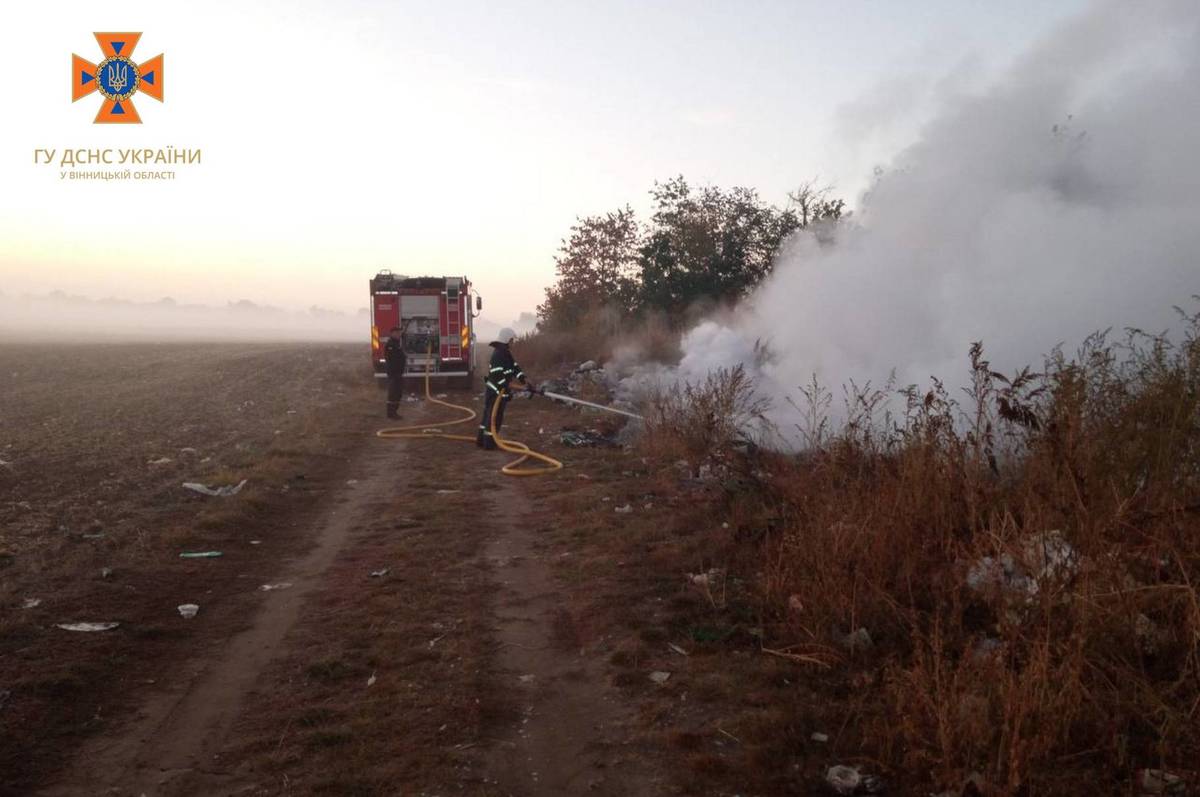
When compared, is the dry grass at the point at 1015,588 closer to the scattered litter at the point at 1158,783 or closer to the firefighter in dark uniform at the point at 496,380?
the scattered litter at the point at 1158,783

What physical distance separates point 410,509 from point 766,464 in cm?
372

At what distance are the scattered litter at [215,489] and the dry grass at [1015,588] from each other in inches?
221

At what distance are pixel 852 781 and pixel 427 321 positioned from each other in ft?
54.3

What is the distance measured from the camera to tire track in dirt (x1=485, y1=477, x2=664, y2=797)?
322 centimetres

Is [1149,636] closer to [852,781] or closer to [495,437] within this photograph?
[852,781]

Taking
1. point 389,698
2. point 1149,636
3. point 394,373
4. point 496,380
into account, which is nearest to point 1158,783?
point 1149,636

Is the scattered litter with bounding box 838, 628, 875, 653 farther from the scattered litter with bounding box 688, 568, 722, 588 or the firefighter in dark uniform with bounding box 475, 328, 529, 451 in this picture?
the firefighter in dark uniform with bounding box 475, 328, 529, 451

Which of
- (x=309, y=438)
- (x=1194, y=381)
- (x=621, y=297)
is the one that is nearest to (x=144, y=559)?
(x=309, y=438)

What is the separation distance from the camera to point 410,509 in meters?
7.84

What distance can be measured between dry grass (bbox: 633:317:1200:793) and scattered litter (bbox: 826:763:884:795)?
0.07 m

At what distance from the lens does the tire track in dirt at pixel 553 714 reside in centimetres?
322

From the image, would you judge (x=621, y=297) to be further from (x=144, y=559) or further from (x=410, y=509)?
(x=144, y=559)

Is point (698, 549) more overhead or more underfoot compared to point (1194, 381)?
more underfoot

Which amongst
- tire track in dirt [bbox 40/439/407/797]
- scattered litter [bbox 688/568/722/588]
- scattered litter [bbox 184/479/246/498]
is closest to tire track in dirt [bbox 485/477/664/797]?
scattered litter [bbox 688/568/722/588]
